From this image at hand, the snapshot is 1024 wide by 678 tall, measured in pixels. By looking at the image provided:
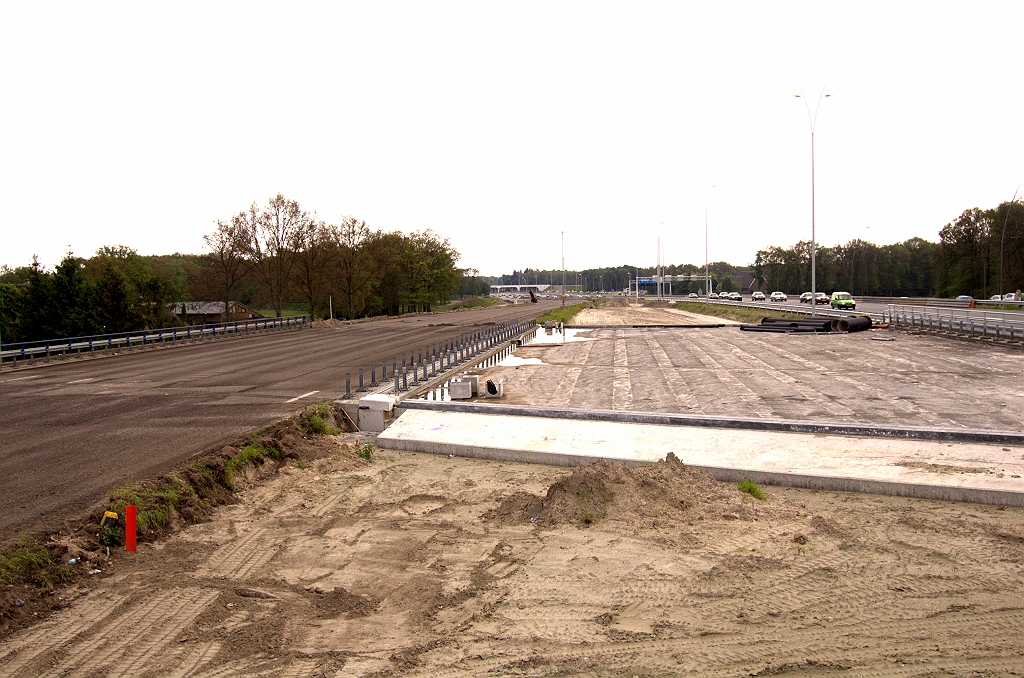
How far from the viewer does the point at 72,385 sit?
68.6 ft

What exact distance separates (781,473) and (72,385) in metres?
20.7

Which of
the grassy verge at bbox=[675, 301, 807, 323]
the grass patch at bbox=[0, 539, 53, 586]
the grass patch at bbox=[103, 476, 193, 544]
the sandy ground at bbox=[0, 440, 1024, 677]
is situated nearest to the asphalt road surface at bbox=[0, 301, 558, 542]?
the grass patch at bbox=[103, 476, 193, 544]

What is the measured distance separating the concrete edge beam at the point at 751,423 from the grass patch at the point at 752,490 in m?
2.93

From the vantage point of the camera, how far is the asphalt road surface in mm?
9625

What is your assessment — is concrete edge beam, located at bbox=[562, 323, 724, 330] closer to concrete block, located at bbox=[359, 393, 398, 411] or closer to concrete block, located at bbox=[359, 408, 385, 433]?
concrete block, located at bbox=[359, 393, 398, 411]

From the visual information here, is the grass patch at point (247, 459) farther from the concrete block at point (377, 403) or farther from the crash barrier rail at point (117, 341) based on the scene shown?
the crash barrier rail at point (117, 341)

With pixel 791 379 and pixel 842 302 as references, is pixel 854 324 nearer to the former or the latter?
pixel 791 379

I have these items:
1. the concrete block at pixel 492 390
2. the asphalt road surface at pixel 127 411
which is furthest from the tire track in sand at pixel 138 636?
the concrete block at pixel 492 390

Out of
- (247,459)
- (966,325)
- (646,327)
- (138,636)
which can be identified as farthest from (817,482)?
(646,327)

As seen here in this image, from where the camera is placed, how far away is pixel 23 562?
684 cm

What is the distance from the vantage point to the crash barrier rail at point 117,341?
28.0 m

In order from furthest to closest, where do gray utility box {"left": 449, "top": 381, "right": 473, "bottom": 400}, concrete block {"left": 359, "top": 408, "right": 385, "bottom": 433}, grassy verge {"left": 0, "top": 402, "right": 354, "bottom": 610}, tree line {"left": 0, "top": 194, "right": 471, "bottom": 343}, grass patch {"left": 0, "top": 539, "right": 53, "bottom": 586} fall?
1. tree line {"left": 0, "top": 194, "right": 471, "bottom": 343}
2. gray utility box {"left": 449, "top": 381, "right": 473, "bottom": 400}
3. concrete block {"left": 359, "top": 408, "right": 385, "bottom": 433}
4. grassy verge {"left": 0, "top": 402, "right": 354, "bottom": 610}
5. grass patch {"left": 0, "top": 539, "right": 53, "bottom": 586}

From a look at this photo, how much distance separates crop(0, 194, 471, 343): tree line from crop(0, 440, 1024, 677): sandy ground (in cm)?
3877

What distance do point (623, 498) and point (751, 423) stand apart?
15.3ft
